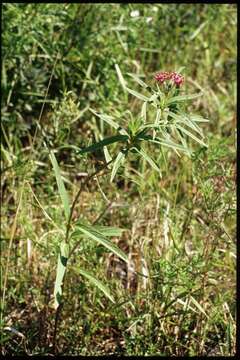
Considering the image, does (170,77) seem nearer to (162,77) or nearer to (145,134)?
(162,77)

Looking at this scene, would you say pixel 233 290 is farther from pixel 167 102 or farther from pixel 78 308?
pixel 167 102

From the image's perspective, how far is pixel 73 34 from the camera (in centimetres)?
334

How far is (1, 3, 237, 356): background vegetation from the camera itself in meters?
2.51

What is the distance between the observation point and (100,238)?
205 centimetres

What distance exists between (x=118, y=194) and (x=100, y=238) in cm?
98

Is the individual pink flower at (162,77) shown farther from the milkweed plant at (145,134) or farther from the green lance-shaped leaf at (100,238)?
the green lance-shaped leaf at (100,238)

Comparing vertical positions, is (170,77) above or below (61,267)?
above

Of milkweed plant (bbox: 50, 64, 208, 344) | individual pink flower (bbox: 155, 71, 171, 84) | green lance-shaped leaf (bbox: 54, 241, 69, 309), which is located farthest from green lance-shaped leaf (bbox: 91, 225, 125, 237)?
individual pink flower (bbox: 155, 71, 171, 84)

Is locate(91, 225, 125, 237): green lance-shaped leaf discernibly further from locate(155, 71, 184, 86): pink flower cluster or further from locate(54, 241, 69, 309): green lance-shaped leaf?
locate(155, 71, 184, 86): pink flower cluster

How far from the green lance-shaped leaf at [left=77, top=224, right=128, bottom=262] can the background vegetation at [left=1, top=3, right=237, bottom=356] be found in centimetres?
20

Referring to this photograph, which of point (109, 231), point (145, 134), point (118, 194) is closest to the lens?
point (145, 134)

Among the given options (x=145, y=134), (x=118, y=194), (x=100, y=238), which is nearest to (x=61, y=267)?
(x=100, y=238)

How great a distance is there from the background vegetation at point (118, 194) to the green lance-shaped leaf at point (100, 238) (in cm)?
20

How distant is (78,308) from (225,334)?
55 centimetres
